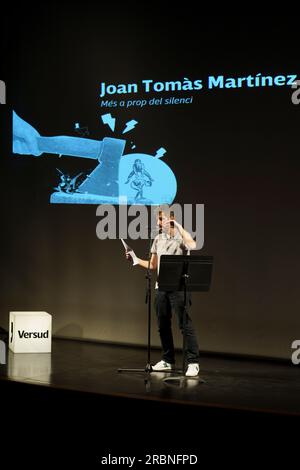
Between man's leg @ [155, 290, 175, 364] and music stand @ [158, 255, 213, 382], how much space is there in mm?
399

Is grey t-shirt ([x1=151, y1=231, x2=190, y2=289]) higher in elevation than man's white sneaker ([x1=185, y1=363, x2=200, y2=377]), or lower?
higher

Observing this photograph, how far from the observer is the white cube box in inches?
263

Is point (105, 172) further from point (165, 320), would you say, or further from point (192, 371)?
point (192, 371)

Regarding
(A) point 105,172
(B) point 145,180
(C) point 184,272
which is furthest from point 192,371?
(A) point 105,172

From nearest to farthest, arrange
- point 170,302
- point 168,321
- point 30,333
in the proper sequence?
1. point 170,302
2. point 168,321
3. point 30,333

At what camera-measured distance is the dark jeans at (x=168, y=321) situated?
18.6 ft

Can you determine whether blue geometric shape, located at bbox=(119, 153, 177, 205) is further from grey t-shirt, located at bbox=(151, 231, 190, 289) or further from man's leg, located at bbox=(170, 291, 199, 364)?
man's leg, located at bbox=(170, 291, 199, 364)

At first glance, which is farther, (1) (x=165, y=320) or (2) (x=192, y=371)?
(1) (x=165, y=320)

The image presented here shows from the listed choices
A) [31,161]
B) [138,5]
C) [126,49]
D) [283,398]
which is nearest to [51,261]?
[31,161]

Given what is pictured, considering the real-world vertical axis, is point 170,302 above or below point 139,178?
below

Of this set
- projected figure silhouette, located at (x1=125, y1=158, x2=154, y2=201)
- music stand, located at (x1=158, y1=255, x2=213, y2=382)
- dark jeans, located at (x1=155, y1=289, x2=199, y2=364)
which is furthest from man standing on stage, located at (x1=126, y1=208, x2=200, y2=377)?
projected figure silhouette, located at (x1=125, y1=158, x2=154, y2=201)

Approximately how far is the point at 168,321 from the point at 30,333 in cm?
162

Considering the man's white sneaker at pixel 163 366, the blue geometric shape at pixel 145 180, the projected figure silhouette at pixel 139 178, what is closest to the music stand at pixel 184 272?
the man's white sneaker at pixel 163 366

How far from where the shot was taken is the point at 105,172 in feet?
24.8
